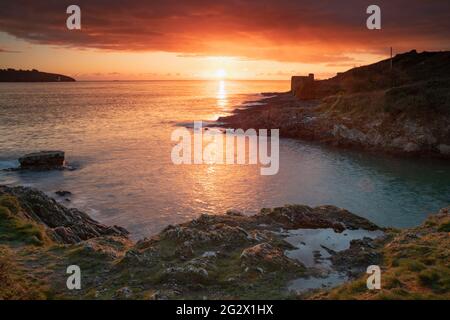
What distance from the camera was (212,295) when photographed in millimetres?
13719

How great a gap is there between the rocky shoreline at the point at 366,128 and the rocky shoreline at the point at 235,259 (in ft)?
143

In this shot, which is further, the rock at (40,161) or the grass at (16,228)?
the rock at (40,161)

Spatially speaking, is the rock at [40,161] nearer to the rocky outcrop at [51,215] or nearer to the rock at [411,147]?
the rocky outcrop at [51,215]

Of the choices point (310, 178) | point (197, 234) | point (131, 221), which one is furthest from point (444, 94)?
point (197, 234)

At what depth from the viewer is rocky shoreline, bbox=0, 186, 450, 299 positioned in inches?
539

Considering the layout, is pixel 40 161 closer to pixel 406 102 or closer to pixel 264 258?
pixel 264 258

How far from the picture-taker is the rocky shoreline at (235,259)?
13.7 metres

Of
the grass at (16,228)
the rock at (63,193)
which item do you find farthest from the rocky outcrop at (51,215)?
the rock at (63,193)

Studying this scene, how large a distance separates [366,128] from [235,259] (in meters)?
61.0

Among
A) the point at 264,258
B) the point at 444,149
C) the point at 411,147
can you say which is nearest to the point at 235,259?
the point at 264,258

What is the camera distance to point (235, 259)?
16.5 meters

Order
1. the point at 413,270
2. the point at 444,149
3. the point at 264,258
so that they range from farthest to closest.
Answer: the point at 444,149 < the point at 264,258 < the point at 413,270
